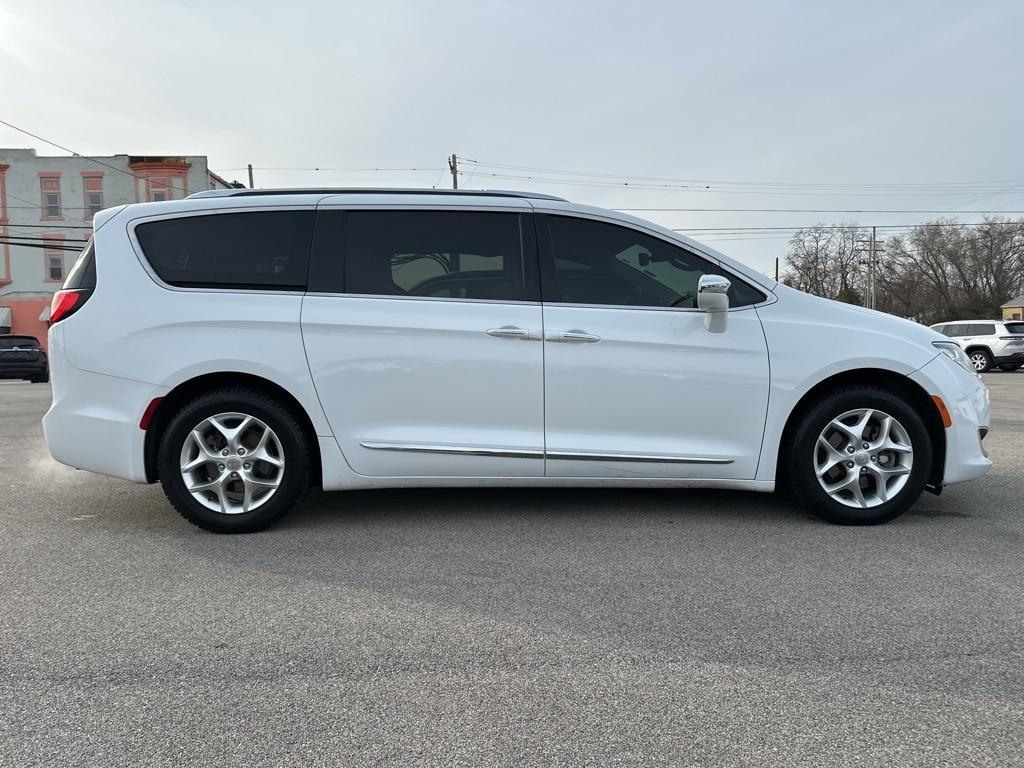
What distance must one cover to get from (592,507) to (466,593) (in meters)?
1.55

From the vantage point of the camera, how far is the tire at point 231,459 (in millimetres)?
4055

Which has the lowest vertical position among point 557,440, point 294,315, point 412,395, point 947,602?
point 947,602

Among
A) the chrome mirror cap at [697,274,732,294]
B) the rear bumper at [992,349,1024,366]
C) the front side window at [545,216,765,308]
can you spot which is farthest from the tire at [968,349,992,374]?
the chrome mirror cap at [697,274,732,294]

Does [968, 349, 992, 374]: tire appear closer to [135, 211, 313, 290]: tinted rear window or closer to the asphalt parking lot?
the asphalt parking lot

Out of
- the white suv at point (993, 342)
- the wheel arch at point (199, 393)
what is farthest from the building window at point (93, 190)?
the wheel arch at point (199, 393)

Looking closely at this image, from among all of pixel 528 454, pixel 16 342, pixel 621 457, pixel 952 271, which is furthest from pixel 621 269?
pixel 952 271

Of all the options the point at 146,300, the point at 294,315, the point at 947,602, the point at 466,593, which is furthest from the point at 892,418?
the point at 146,300

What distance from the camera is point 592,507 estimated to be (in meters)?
4.59

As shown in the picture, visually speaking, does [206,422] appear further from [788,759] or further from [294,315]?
[788,759]

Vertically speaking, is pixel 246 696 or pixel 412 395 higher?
pixel 412 395

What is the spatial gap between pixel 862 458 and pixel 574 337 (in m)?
1.70

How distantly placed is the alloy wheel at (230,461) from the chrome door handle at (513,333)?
1.29 metres

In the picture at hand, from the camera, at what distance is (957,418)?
419cm

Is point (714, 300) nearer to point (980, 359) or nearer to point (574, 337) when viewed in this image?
point (574, 337)
